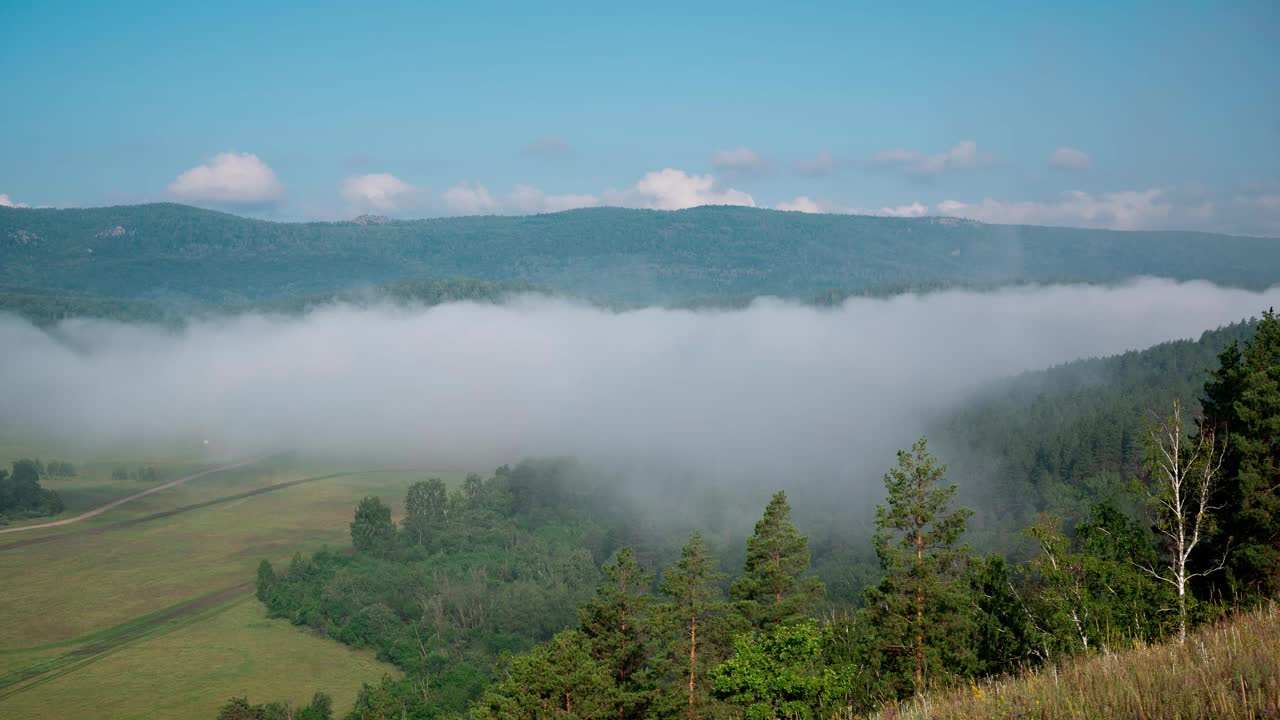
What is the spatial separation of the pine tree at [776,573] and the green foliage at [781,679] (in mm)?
10184

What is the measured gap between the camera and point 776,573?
39312mm

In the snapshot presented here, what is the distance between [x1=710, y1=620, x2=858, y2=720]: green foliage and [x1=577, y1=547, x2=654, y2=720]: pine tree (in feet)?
40.7

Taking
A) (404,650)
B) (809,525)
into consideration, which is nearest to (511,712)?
(404,650)

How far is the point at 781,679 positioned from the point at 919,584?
28.1 ft

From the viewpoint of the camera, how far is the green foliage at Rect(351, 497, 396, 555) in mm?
174500

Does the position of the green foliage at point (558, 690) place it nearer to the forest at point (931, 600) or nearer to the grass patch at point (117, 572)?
the forest at point (931, 600)

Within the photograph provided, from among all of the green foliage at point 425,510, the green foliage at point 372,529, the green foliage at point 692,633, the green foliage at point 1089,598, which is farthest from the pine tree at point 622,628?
the green foliage at point 425,510

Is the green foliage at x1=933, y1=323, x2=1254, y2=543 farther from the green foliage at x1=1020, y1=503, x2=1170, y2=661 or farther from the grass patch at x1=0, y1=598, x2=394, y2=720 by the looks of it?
the green foliage at x1=1020, y1=503, x2=1170, y2=661

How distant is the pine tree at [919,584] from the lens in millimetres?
31188

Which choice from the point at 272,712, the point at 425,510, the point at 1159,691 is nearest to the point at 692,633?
the point at 1159,691

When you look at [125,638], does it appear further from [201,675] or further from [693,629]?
[693,629]

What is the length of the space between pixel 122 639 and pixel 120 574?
4285cm

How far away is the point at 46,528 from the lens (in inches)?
7854

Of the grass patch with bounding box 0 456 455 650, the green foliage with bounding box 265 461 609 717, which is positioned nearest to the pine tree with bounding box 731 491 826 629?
the green foliage with bounding box 265 461 609 717
